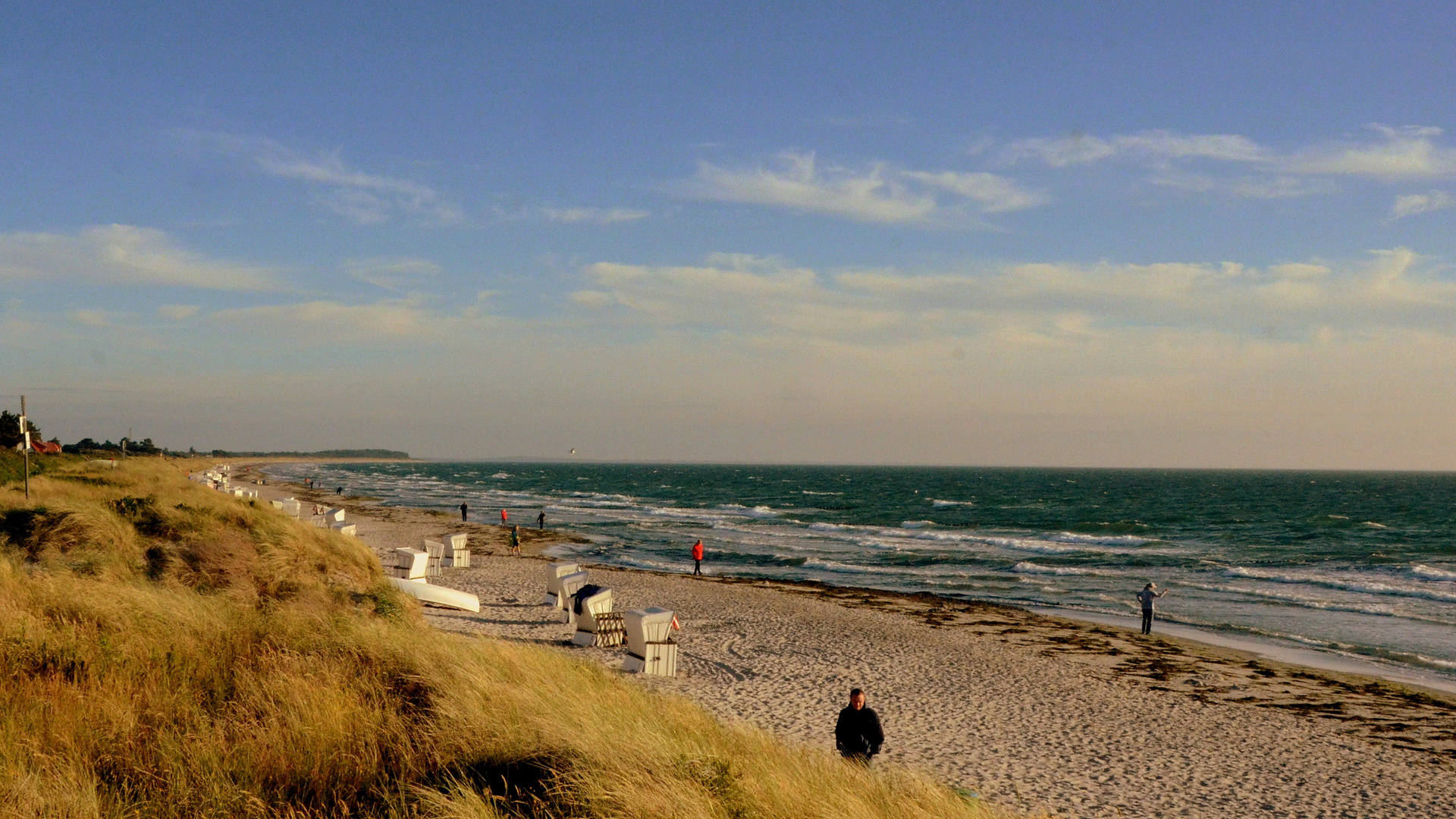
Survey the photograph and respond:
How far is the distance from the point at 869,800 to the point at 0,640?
7.01m

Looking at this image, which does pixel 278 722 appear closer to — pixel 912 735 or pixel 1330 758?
pixel 912 735

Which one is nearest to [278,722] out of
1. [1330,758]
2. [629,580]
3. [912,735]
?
[912,735]

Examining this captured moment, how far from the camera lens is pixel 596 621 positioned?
57.2 feet

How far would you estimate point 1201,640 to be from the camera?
2194 cm

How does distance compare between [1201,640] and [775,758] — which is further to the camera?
[1201,640]

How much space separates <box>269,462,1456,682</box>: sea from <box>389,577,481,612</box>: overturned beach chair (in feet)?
48.3

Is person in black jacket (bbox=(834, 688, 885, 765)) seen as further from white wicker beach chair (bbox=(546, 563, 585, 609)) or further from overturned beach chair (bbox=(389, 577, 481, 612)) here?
white wicker beach chair (bbox=(546, 563, 585, 609))

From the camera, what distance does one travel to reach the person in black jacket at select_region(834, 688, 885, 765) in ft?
28.6

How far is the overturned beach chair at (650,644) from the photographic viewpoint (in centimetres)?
1495

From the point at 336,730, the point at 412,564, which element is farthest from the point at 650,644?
the point at 412,564

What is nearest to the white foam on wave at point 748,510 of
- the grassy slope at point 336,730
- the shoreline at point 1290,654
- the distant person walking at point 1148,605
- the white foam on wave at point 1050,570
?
the white foam on wave at point 1050,570

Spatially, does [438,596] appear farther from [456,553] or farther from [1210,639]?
[1210,639]

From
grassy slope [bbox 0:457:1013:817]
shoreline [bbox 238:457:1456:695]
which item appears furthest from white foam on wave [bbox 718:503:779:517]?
grassy slope [bbox 0:457:1013:817]

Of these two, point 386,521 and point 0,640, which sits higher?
point 0,640
